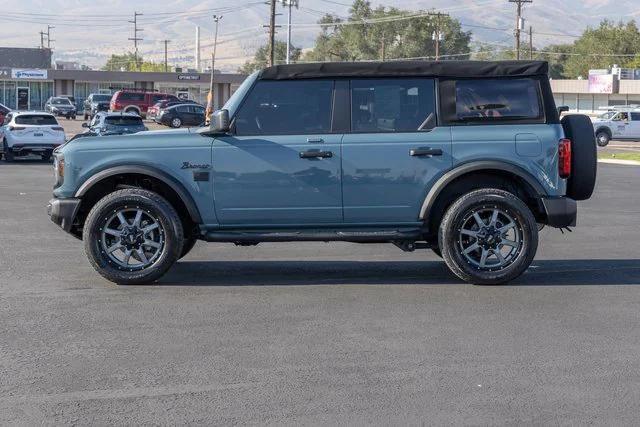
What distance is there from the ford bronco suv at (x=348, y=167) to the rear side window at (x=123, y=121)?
88.8ft

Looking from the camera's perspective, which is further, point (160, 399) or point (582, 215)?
point (582, 215)

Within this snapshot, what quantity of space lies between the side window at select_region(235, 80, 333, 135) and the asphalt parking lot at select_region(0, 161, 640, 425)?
1.47 meters

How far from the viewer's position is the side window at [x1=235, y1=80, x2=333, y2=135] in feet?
31.8

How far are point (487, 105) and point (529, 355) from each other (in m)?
3.41

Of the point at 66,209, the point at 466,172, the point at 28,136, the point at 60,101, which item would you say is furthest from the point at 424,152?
the point at 60,101

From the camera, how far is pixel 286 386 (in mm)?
Answer: 6289

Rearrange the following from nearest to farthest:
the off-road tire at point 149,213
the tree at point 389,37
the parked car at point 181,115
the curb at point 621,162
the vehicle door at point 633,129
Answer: the off-road tire at point 149,213
the curb at point 621,162
the vehicle door at point 633,129
the parked car at point 181,115
the tree at point 389,37

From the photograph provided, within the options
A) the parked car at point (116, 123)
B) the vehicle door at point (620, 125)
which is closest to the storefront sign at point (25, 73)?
the parked car at point (116, 123)

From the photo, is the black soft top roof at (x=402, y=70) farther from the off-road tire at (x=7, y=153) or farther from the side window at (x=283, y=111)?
the off-road tire at (x=7, y=153)

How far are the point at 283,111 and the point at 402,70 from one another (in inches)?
46.5

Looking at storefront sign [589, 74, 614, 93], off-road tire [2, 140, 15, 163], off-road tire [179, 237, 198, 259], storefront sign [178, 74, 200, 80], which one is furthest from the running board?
storefront sign [178, 74, 200, 80]

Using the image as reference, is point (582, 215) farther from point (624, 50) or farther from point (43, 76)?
point (624, 50)

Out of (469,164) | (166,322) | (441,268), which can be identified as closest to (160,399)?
(166,322)

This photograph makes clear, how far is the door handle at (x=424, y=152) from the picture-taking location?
9531 mm
